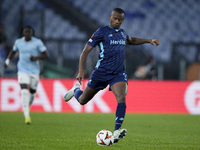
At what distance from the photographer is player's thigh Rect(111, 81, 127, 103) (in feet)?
20.1

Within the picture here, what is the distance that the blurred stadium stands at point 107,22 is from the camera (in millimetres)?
16250

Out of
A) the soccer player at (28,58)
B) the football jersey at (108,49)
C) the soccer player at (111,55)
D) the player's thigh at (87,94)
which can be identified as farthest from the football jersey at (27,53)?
the football jersey at (108,49)

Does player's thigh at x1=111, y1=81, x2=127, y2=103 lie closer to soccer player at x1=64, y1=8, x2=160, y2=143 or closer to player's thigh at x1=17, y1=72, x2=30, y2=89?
soccer player at x1=64, y1=8, x2=160, y2=143

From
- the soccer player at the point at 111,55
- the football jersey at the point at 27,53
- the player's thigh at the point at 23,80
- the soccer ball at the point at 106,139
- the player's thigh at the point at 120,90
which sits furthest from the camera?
the football jersey at the point at 27,53

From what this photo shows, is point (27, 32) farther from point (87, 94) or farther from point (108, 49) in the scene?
point (108, 49)

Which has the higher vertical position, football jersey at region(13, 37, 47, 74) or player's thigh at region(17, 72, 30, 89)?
football jersey at region(13, 37, 47, 74)

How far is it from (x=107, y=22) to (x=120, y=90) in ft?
54.1

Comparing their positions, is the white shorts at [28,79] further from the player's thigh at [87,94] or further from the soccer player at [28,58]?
the player's thigh at [87,94]

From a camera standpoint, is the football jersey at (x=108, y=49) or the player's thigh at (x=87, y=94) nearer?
the football jersey at (x=108, y=49)

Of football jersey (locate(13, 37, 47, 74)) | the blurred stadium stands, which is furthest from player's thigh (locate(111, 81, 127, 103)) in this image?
the blurred stadium stands

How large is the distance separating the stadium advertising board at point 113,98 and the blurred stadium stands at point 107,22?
994 millimetres

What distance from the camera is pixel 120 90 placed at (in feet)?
20.2

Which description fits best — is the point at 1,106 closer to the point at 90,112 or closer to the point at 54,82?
the point at 54,82

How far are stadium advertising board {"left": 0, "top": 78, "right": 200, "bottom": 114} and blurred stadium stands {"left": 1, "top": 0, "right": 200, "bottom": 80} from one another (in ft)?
3.26
